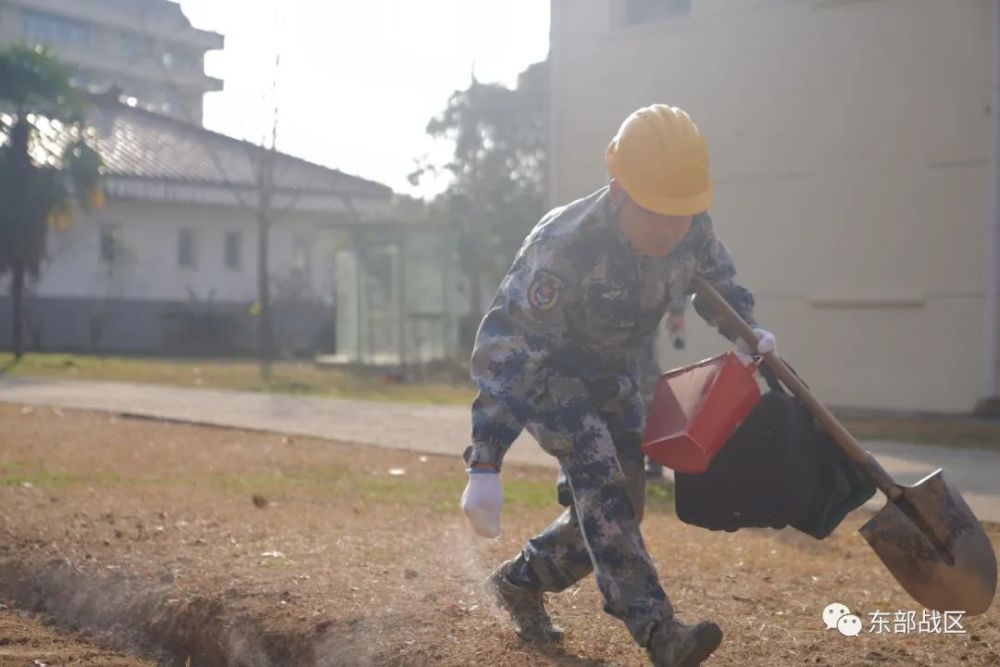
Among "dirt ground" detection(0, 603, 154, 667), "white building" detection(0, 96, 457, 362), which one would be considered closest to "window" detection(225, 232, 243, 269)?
"white building" detection(0, 96, 457, 362)

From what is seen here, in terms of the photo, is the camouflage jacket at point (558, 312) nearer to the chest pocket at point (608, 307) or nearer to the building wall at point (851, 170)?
the chest pocket at point (608, 307)

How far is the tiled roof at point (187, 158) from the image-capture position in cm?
3434

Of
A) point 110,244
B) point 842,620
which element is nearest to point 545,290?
point 842,620

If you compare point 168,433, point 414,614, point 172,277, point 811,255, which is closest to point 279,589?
point 414,614

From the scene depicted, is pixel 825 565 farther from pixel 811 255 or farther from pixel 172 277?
pixel 172 277

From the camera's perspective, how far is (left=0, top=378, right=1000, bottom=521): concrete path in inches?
367

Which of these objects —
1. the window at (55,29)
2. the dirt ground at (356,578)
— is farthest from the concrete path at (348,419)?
the window at (55,29)

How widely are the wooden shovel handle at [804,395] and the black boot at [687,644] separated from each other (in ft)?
2.17

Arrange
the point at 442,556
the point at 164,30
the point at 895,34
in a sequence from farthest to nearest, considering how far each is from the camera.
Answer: the point at 164,30 < the point at 895,34 < the point at 442,556

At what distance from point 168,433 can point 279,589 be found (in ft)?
22.5

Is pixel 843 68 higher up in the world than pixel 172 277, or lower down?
higher up

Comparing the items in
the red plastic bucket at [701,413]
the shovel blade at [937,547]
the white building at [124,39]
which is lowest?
the shovel blade at [937,547]

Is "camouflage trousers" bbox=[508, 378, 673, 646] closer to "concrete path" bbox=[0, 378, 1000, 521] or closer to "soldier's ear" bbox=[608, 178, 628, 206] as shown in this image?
"soldier's ear" bbox=[608, 178, 628, 206]

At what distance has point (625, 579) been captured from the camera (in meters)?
3.92
